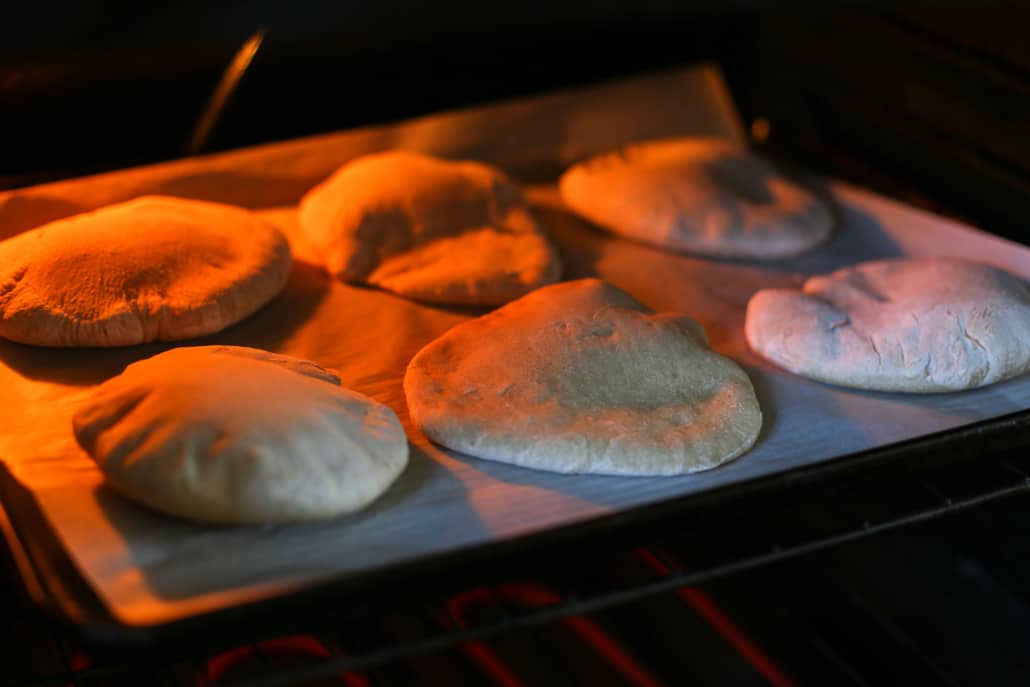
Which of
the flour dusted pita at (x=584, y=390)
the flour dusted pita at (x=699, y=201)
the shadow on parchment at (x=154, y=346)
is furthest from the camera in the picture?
Result: the flour dusted pita at (x=699, y=201)

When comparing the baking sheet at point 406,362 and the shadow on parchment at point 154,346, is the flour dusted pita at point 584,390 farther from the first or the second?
the shadow on parchment at point 154,346

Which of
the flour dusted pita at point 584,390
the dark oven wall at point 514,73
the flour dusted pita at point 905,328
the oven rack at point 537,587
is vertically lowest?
the oven rack at point 537,587

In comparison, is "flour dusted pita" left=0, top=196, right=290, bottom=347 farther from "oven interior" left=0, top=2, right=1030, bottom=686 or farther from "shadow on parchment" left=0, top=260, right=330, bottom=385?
"oven interior" left=0, top=2, right=1030, bottom=686

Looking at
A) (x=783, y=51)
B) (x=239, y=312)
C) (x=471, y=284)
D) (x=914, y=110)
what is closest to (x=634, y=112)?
(x=783, y=51)

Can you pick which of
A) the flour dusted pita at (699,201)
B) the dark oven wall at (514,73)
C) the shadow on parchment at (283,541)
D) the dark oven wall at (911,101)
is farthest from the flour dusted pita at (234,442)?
the dark oven wall at (911,101)

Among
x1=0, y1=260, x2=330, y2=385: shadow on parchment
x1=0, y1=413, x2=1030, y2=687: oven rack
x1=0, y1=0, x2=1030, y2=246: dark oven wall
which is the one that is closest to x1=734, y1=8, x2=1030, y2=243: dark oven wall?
x1=0, y1=0, x2=1030, y2=246: dark oven wall

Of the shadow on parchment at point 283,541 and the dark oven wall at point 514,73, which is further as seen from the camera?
the dark oven wall at point 514,73

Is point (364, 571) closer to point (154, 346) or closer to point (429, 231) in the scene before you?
point (154, 346)
